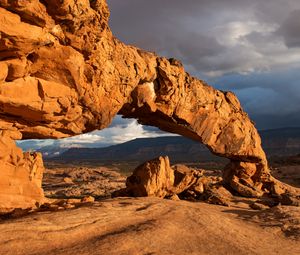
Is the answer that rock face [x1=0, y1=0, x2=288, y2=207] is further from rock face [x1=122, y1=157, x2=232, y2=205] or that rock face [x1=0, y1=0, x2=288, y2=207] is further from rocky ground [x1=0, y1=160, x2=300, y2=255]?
rocky ground [x1=0, y1=160, x2=300, y2=255]

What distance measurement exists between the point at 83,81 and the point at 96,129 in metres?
3.40

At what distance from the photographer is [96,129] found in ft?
69.3

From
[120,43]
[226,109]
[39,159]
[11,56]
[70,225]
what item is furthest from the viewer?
[226,109]

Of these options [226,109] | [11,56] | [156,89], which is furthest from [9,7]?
[226,109]

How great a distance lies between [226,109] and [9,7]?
65.6 feet

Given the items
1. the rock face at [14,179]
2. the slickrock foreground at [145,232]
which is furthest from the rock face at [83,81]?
the slickrock foreground at [145,232]

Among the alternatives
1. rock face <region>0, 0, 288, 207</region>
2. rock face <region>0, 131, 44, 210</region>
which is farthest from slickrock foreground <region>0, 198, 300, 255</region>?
rock face <region>0, 0, 288, 207</region>

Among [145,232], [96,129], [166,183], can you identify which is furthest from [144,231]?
Result: [166,183]

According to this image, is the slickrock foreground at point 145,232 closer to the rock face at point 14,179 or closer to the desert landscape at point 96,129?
the desert landscape at point 96,129

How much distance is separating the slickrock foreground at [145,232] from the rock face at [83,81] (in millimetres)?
5863

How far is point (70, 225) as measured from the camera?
12188 mm

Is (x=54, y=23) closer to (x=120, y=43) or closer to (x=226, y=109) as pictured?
(x=120, y=43)

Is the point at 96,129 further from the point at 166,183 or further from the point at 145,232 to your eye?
the point at 145,232

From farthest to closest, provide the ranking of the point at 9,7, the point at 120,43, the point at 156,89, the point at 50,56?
the point at 156,89 < the point at 120,43 < the point at 50,56 < the point at 9,7
